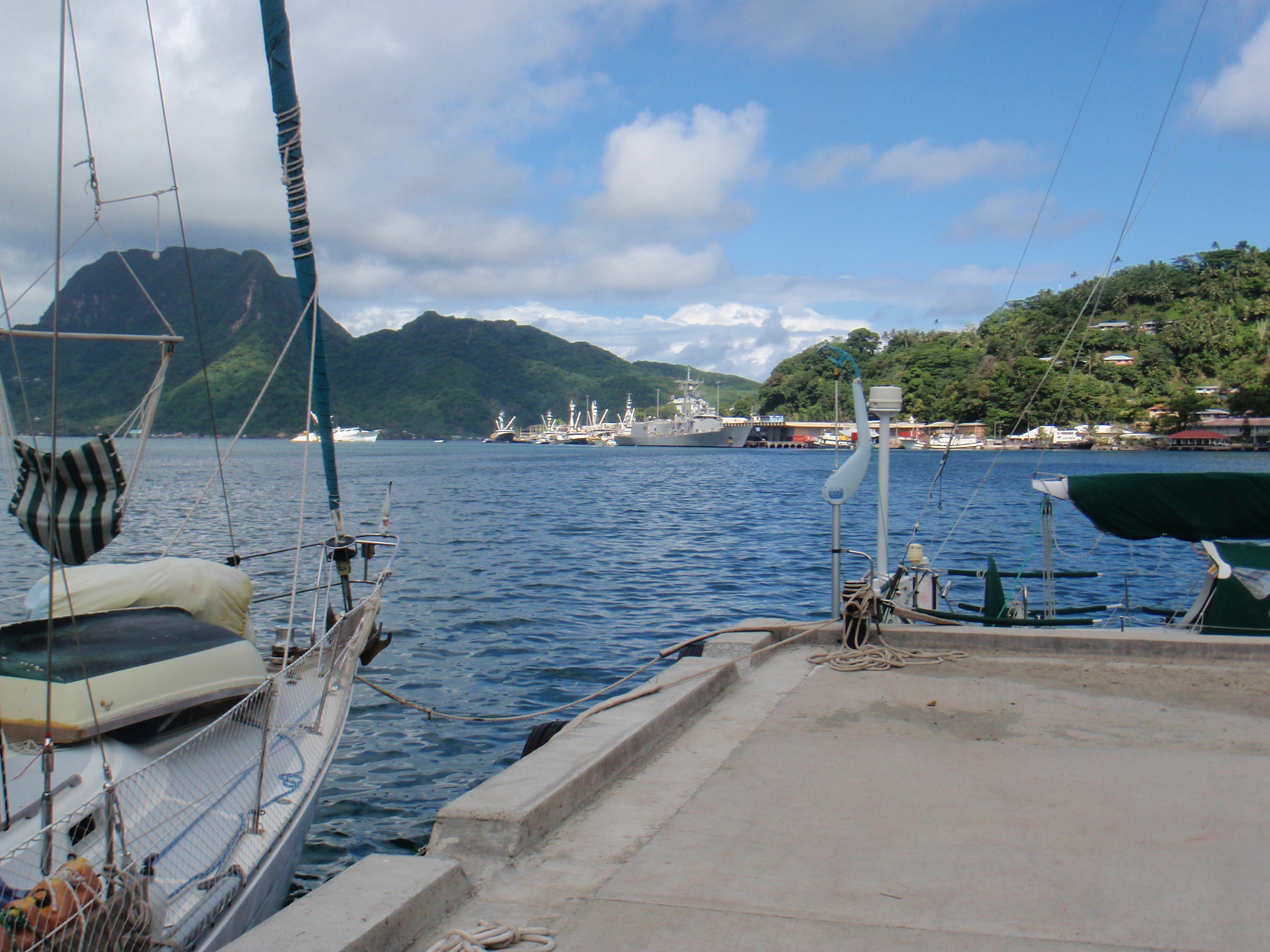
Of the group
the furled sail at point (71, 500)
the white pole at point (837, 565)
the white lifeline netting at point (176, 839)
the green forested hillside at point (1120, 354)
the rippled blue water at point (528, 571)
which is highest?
the green forested hillside at point (1120, 354)

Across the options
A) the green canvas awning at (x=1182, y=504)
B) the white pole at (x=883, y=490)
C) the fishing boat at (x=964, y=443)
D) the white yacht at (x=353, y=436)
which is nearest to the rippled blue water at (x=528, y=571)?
the green canvas awning at (x=1182, y=504)

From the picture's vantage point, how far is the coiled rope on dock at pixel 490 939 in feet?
9.79

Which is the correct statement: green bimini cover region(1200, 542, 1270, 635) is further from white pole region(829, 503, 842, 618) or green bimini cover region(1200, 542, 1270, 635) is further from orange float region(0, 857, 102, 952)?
orange float region(0, 857, 102, 952)

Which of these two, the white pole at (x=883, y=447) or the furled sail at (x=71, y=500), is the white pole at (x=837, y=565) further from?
the furled sail at (x=71, y=500)

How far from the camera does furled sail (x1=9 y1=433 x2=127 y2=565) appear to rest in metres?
4.29

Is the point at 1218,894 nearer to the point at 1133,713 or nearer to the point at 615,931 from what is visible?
the point at 615,931

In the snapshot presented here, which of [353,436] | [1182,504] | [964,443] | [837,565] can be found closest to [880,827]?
Answer: [837,565]

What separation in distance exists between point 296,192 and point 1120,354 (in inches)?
5538

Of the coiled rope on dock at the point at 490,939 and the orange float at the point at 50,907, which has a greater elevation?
the orange float at the point at 50,907

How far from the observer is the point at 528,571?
21047 millimetres

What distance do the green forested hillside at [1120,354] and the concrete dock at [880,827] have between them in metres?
83.5

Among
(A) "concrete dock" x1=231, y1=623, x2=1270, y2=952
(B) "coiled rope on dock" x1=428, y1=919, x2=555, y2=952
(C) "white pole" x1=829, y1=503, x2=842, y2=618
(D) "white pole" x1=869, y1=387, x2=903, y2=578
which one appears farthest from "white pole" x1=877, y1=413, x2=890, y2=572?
(B) "coiled rope on dock" x1=428, y1=919, x2=555, y2=952

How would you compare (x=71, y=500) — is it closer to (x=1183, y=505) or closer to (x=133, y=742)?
(x=133, y=742)

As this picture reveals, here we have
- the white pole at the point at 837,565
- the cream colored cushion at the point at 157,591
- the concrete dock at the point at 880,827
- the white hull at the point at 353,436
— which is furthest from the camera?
the white hull at the point at 353,436
